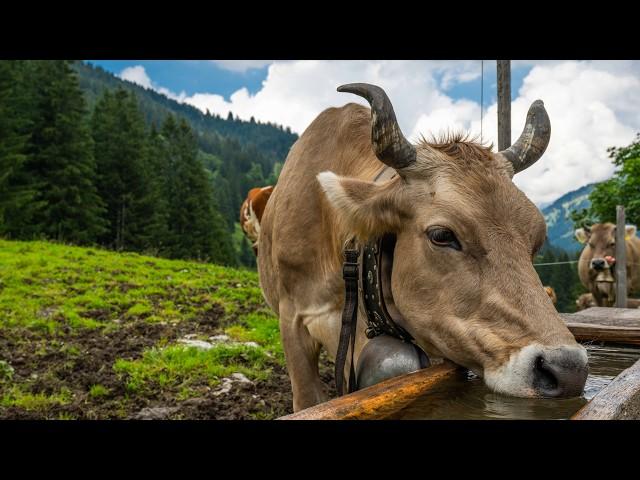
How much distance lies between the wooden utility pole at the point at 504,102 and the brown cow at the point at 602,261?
278 inches

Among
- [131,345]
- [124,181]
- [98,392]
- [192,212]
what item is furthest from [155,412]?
[192,212]

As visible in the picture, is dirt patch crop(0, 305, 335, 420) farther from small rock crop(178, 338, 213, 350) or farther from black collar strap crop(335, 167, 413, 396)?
black collar strap crop(335, 167, 413, 396)

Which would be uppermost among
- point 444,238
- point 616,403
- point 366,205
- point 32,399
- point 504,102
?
point 504,102

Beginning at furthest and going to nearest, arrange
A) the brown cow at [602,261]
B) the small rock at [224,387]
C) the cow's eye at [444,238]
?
1. the brown cow at [602,261]
2. the small rock at [224,387]
3. the cow's eye at [444,238]

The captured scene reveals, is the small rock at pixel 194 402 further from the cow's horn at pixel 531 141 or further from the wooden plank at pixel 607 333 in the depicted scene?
the cow's horn at pixel 531 141

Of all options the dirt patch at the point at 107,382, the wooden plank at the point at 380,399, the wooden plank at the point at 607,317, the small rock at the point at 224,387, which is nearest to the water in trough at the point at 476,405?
the wooden plank at the point at 380,399

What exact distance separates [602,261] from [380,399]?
13.2 meters

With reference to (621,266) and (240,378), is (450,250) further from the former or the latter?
(621,266)

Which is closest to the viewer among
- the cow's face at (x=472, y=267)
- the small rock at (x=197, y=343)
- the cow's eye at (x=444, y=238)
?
the cow's face at (x=472, y=267)

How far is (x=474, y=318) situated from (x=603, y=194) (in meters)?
33.0

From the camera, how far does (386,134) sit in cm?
275

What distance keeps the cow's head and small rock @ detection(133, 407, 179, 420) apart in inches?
150

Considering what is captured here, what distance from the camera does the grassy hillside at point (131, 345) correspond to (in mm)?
6027

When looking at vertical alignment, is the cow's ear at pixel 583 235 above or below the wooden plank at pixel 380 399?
above
